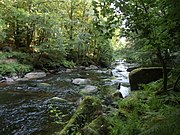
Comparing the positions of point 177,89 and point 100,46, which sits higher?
point 100,46

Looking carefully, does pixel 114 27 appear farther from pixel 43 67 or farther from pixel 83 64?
pixel 83 64

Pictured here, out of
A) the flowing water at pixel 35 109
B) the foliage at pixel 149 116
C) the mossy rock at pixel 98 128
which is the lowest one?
the flowing water at pixel 35 109

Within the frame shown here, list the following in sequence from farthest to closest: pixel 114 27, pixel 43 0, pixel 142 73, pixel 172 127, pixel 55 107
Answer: pixel 43 0 < pixel 142 73 < pixel 55 107 < pixel 114 27 < pixel 172 127

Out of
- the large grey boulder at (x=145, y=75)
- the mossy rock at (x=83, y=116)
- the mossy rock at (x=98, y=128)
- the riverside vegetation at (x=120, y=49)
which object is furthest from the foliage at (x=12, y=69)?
the mossy rock at (x=98, y=128)

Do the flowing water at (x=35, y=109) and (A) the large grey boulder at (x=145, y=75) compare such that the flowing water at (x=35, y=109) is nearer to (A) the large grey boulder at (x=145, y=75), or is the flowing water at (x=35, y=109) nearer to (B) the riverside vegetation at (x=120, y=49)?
(B) the riverside vegetation at (x=120, y=49)

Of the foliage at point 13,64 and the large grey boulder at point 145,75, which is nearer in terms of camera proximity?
the large grey boulder at point 145,75

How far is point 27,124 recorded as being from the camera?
20.4ft

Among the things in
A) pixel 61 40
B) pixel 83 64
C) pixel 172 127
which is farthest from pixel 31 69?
pixel 172 127

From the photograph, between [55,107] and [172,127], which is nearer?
[172,127]

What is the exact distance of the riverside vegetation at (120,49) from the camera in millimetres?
3451

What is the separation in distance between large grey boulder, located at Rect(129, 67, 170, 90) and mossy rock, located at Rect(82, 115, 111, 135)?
15.0 ft

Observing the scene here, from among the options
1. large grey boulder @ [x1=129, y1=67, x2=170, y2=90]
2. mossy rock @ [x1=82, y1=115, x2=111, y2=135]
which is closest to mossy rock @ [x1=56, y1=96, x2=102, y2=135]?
mossy rock @ [x1=82, y1=115, x2=111, y2=135]

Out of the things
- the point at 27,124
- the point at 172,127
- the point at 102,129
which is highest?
the point at 172,127

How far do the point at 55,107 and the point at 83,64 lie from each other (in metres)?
19.8
